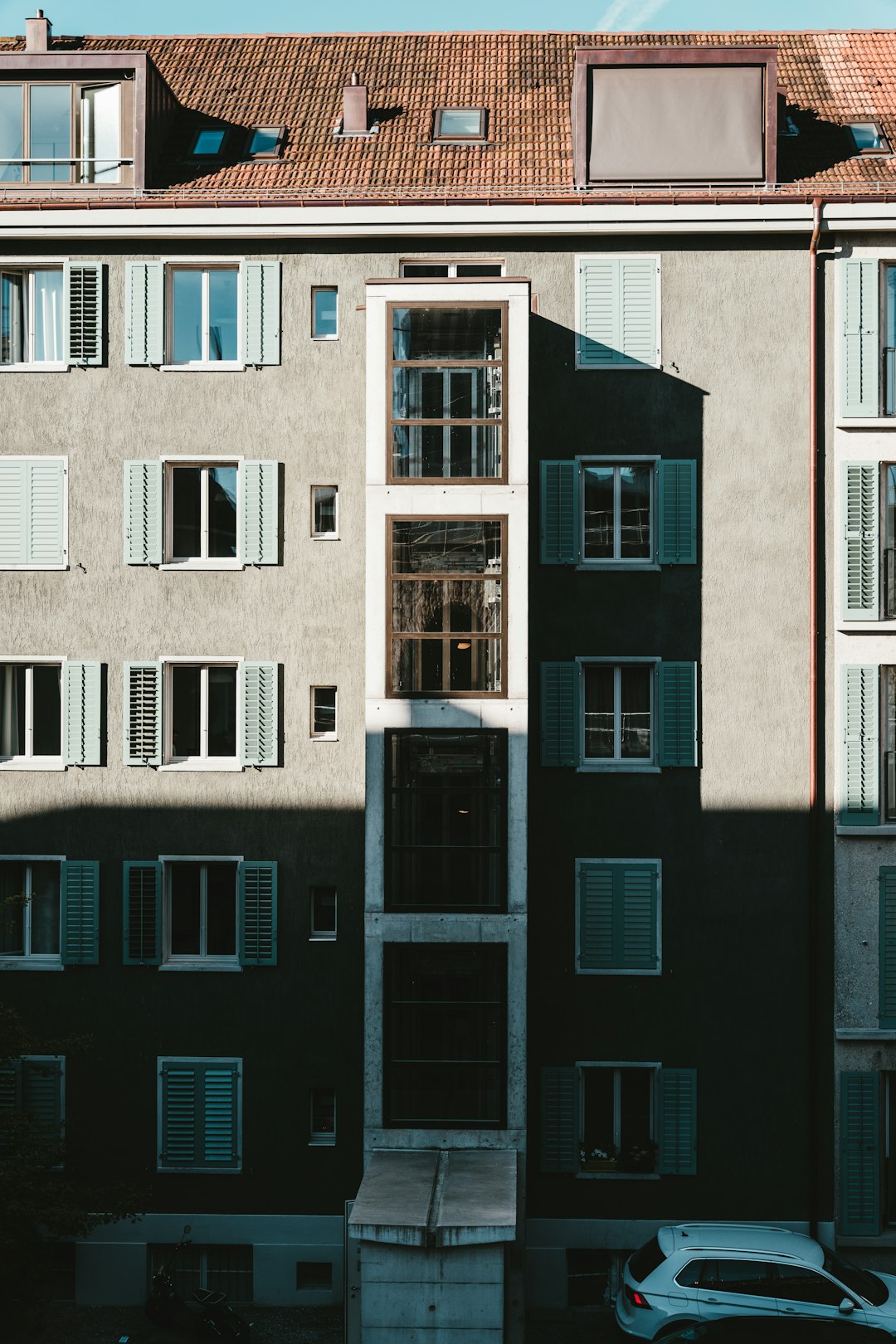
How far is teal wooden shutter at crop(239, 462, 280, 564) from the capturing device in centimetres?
1886

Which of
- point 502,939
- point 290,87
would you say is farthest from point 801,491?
point 290,87

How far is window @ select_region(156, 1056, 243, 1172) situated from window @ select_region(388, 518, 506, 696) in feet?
20.9

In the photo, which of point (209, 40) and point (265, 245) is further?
point (209, 40)

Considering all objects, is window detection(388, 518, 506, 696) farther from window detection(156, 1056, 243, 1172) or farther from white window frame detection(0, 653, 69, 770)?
window detection(156, 1056, 243, 1172)

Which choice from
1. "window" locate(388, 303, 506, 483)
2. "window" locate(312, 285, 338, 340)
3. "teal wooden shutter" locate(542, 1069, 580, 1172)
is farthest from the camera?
"window" locate(312, 285, 338, 340)

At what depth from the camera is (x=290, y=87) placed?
71.9 ft

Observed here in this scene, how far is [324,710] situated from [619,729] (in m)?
4.42

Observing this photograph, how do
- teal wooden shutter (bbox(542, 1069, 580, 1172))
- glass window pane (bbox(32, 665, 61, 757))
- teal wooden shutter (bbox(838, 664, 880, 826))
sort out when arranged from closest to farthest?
1. teal wooden shutter (bbox(838, 664, 880, 826))
2. teal wooden shutter (bbox(542, 1069, 580, 1172))
3. glass window pane (bbox(32, 665, 61, 757))

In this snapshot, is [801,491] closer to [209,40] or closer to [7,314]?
[7,314]

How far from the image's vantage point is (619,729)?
753 inches

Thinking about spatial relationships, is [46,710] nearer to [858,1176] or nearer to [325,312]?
[325,312]

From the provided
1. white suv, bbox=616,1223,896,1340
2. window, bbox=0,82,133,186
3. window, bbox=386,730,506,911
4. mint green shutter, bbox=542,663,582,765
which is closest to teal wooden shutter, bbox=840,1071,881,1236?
white suv, bbox=616,1223,896,1340

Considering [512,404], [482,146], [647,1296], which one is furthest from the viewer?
[482,146]

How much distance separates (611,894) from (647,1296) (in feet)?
17.5
